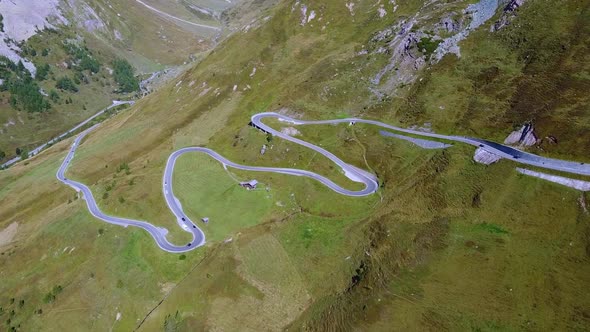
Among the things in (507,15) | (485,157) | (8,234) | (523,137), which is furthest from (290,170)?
(8,234)

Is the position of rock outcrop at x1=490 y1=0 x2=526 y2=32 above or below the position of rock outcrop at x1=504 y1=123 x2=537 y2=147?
above

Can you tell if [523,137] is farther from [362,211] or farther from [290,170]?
[290,170]

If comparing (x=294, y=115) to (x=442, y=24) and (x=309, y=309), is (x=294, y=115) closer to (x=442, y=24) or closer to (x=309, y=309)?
(x=442, y=24)

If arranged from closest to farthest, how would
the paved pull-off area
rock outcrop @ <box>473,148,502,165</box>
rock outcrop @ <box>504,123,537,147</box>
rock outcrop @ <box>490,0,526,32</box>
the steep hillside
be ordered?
the steep hillside → the paved pull-off area → rock outcrop @ <box>473,148,502,165</box> → rock outcrop @ <box>504,123,537,147</box> → rock outcrop @ <box>490,0,526,32</box>

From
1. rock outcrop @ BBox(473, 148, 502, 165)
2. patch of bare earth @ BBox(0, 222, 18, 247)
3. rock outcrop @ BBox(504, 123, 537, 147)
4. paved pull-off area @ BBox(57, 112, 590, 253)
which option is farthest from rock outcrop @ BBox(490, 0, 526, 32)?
patch of bare earth @ BBox(0, 222, 18, 247)

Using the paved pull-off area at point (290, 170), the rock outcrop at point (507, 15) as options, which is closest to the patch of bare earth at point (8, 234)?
the paved pull-off area at point (290, 170)

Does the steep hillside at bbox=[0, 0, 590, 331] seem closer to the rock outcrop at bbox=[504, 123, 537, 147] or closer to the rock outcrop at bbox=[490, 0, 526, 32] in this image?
the rock outcrop at bbox=[490, 0, 526, 32]

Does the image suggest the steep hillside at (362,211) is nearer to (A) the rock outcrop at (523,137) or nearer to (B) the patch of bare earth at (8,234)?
(B) the patch of bare earth at (8,234)

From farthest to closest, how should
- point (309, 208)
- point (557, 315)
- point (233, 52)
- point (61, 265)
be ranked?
point (233, 52)
point (61, 265)
point (309, 208)
point (557, 315)

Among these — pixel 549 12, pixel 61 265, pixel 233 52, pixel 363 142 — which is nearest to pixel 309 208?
pixel 363 142

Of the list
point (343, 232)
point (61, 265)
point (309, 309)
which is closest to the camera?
point (309, 309)
